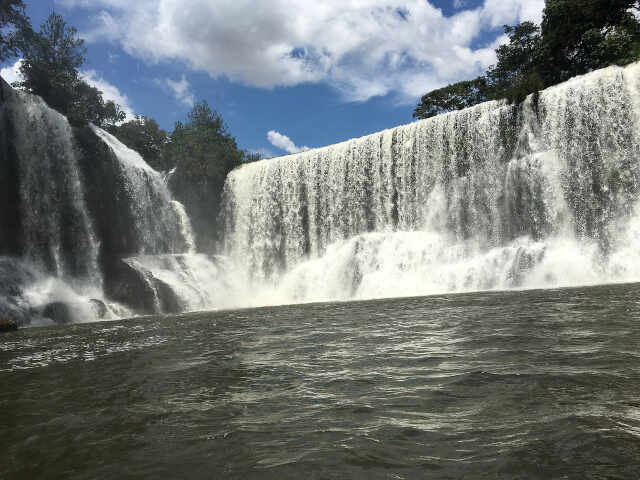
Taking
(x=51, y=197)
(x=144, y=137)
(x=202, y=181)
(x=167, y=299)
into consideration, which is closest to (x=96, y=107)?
(x=144, y=137)

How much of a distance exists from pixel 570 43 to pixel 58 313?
2997cm

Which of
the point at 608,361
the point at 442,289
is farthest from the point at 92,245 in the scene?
the point at 608,361

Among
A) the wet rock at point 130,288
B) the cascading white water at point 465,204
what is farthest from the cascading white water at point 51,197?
the cascading white water at point 465,204

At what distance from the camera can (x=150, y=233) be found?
24.7m

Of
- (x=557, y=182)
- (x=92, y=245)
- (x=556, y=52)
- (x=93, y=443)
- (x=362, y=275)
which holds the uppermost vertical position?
(x=556, y=52)

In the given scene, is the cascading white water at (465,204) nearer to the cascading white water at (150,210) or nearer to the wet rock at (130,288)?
the cascading white water at (150,210)

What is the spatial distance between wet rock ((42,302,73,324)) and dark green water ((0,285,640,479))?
11285 millimetres

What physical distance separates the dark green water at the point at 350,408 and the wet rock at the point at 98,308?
11957 mm

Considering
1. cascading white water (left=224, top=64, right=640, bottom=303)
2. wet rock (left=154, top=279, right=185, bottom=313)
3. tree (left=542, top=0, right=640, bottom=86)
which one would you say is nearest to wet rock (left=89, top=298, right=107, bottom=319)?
wet rock (left=154, top=279, right=185, bottom=313)

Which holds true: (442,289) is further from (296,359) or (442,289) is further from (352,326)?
(296,359)

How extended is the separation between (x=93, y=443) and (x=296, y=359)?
8.39 feet

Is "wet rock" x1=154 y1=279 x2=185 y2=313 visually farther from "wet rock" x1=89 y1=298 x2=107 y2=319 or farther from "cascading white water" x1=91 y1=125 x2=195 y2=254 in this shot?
"cascading white water" x1=91 y1=125 x2=195 y2=254

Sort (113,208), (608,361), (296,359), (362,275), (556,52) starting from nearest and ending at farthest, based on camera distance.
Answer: (608,361) < (296,359) < (362,275) < (113,208) < (556,52)

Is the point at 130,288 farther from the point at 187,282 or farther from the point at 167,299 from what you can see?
the point at 187,282
